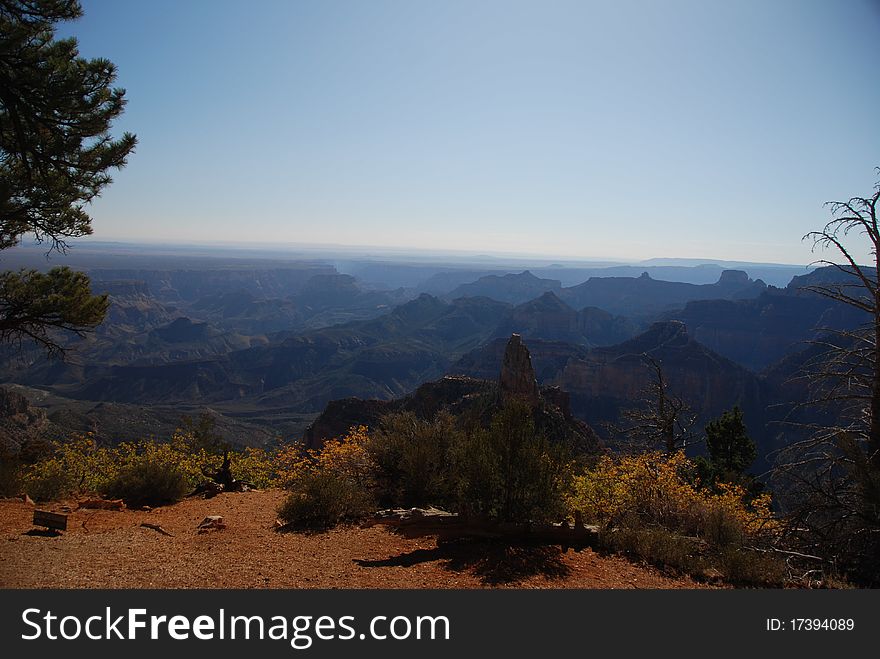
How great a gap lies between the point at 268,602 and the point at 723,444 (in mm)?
27677

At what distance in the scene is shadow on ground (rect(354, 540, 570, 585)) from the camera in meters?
6.94

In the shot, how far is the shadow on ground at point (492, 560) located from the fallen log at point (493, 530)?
0.14 metres

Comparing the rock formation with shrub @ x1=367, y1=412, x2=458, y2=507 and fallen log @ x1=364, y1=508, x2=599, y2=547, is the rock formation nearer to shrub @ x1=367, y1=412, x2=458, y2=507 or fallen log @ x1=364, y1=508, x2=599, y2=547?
shrub @ x1=367, y1=412, x2=458, y2=507

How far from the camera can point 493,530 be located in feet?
26.5

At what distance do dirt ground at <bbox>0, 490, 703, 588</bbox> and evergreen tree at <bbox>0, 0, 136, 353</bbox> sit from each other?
4563 mm

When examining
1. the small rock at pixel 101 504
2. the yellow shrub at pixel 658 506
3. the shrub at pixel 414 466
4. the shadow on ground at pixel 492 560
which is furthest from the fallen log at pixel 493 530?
the small rock at pixel 101 504

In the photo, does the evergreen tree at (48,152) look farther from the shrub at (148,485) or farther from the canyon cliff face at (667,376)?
the canyon cliff face at (667,376)

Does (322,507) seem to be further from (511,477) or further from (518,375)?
(518,375)

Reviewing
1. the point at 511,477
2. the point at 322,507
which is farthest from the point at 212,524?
the point at 511,477

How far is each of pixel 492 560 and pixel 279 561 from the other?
127 inches

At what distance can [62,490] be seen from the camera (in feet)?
40.6

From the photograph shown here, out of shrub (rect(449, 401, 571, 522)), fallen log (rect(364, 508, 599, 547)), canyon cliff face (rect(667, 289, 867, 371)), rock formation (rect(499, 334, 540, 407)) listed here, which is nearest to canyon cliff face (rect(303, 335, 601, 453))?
rock formation (rect(499, 334, 540, 407))

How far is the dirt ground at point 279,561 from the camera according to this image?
6.57 metres

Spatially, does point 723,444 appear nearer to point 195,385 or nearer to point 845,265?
point 845,265
